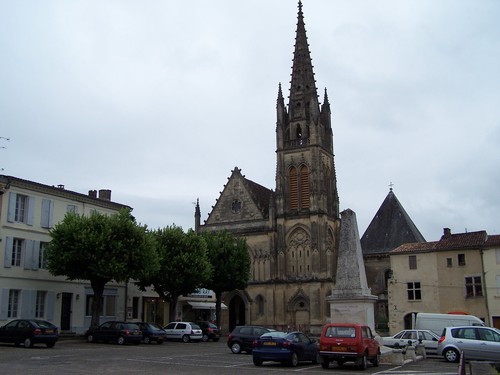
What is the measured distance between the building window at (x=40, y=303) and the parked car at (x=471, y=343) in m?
24.9

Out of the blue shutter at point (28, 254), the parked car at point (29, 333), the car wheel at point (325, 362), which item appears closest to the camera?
the car wheel at point (325, 362)

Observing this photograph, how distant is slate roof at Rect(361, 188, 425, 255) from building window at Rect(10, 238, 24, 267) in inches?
1573

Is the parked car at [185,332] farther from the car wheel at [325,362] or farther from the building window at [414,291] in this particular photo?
the car wheel at [325,362]

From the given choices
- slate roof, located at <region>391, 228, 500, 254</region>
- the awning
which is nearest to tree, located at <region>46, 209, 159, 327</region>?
the awning

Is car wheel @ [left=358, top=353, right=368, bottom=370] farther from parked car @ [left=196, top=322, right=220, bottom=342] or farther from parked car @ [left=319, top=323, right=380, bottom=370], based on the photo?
parked car @ [left=196, top=322, right=220, bottom=342]

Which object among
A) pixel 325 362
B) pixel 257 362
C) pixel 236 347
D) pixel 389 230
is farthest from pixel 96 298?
pixel 389 230

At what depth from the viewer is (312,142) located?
2625 inches

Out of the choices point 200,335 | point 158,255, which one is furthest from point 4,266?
point 200,335

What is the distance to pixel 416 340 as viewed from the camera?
2981 centimetres

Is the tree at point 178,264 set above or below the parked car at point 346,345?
above

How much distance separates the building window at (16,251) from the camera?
119 ft

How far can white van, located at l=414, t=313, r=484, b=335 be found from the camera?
32031 mm

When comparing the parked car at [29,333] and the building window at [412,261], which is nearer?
the parked car at [29,333]

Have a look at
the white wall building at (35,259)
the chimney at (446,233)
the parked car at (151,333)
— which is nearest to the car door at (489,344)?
the parked car at (151,333)
